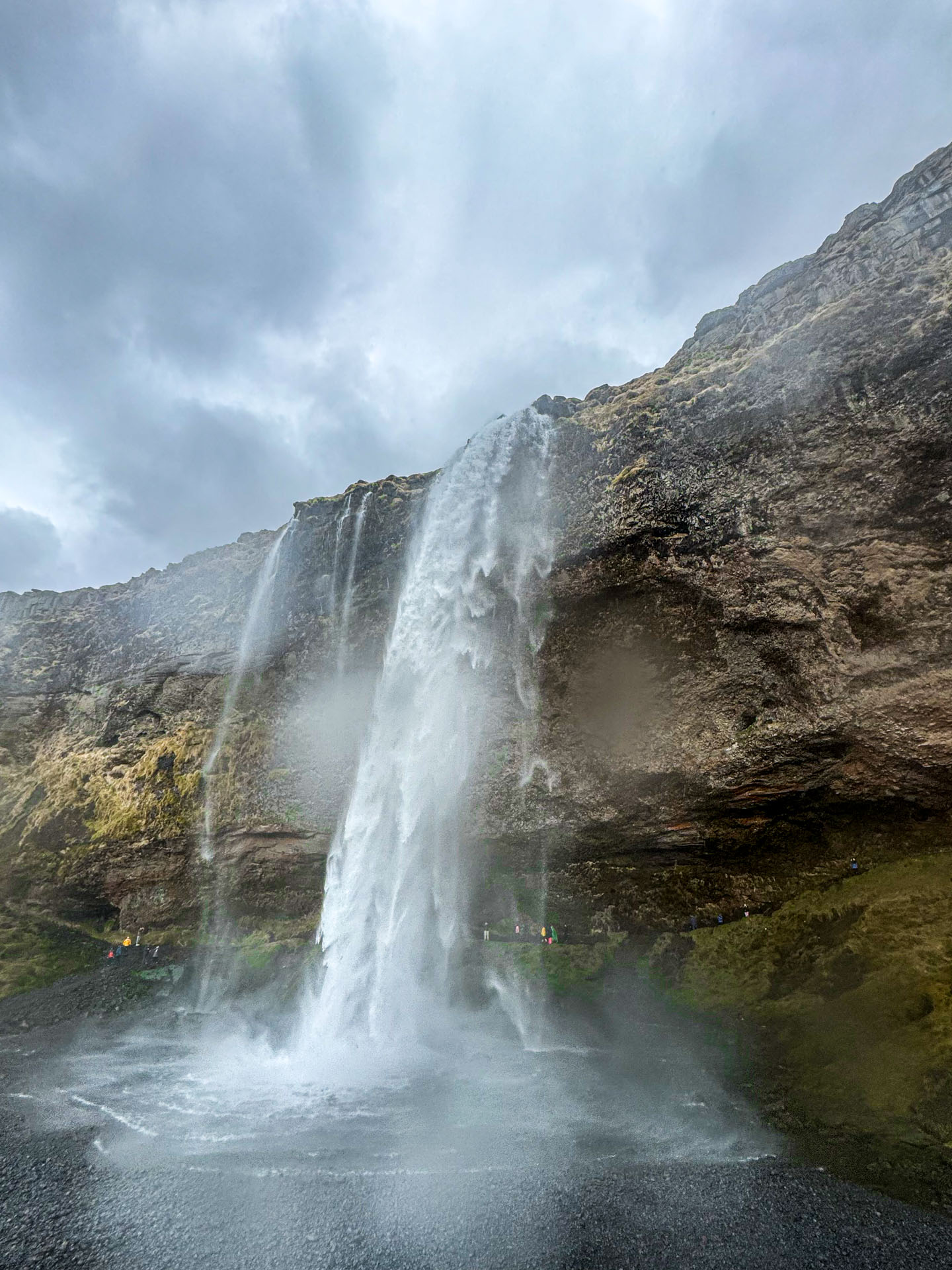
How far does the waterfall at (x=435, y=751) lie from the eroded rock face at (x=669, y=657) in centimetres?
99

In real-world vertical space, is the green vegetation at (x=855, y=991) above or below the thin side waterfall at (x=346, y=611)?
below

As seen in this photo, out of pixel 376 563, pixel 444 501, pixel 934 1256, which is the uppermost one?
pixel 444 501

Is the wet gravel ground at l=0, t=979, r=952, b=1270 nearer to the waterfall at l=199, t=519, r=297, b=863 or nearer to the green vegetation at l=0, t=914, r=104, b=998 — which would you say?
the waterfall at l=199, t=519, r=297, b=863

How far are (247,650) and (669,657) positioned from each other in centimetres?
1575

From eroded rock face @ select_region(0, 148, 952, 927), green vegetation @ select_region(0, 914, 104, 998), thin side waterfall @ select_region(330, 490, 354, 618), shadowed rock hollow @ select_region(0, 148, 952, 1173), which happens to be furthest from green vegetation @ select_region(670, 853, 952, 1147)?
green vegetation @ select_region(0, 914, 104, 998)

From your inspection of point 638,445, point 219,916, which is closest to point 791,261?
point 638,445

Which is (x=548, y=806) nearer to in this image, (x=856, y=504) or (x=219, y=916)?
(x=856, y=504)

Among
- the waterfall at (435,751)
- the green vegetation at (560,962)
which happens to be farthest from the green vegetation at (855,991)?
the waterfall at (435,751)

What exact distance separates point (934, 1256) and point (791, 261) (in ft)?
68.2

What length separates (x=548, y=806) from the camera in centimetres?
1750

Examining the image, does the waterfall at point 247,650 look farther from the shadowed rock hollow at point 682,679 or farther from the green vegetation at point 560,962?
the green vegetation at point 560,962

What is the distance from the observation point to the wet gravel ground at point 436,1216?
7113 mm

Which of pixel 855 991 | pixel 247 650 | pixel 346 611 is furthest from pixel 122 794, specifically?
pixel 855 991

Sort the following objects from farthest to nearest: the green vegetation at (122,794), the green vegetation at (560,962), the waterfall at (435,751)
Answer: the green vegetation at (122,794)
the waterfall at (435,751)
the green vegetation at (560,962)
